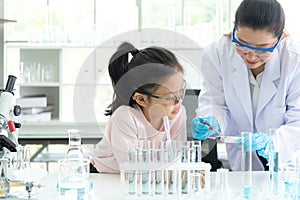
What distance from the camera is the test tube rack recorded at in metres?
1.48

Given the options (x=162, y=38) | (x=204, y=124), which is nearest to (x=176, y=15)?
(x=162, y=38)

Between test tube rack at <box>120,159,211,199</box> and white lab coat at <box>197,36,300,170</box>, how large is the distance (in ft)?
1.61

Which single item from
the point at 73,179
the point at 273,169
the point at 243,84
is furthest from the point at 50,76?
the point at 273,169

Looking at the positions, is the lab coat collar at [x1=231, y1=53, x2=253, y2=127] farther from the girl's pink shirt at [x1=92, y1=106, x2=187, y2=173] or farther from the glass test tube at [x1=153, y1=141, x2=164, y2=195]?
the glass test tube at [x1=153, y1=141, x2=164, y2=195]

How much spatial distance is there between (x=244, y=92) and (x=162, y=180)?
0.73 meters

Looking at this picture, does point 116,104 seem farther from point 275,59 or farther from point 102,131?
point 275,59

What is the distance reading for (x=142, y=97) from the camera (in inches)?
64.0

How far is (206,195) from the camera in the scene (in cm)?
151

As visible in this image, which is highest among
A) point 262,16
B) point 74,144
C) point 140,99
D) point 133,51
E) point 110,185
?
point 262,16

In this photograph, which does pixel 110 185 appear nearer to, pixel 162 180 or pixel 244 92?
pixel 162 180

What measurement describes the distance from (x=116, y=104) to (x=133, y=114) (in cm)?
7

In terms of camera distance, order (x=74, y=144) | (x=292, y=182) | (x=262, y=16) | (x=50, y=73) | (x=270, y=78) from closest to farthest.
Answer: (x=292, y=182), (x=74, y=144), (x=262, y=16), (x=270, y=78), (x=50, y=73)

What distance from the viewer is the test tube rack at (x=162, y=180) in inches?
58.1

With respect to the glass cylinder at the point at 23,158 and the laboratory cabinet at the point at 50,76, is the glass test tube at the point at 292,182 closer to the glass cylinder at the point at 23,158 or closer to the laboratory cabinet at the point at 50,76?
the glass cylinder at the point at 23,158
